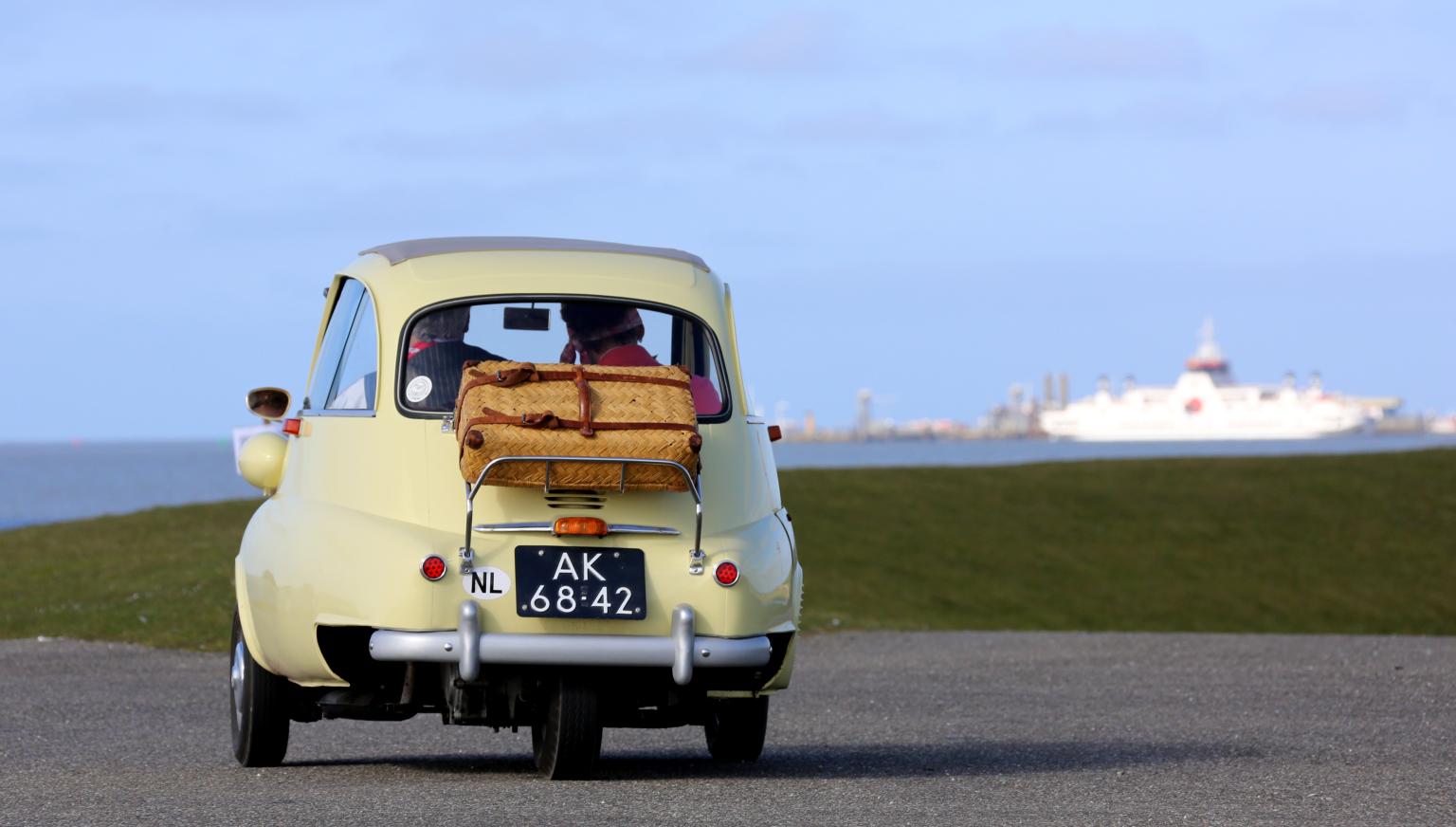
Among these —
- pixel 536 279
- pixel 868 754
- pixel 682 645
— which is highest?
pixel 536 279

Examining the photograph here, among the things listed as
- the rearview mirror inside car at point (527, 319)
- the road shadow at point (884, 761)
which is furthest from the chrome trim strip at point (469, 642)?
the rearview mirror inside car at point (527, 319)

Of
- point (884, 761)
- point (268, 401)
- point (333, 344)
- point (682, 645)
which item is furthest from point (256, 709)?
point (884, 761)

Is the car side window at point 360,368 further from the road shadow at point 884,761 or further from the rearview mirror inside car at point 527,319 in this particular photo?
the road shadow at point 884,761

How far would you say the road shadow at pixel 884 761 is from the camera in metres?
8.65

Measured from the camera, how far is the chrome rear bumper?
7156 mm

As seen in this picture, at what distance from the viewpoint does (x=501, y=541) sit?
24.1 ft

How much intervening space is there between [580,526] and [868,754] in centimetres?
293

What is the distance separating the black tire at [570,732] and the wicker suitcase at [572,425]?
793 millimetres

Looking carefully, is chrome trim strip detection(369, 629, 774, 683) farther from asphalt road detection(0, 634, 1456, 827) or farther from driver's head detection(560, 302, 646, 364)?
driver's head detection(560, 302, 646, 364)

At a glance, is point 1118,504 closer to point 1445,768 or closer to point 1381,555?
point 1381,555

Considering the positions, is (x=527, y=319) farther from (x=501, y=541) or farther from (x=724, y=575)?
(x=724, y=575)

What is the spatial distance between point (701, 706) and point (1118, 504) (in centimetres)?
2841

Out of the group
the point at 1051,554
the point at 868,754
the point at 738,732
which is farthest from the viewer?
the point at 1051,554

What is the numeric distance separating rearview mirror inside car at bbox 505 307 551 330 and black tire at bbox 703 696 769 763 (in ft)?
6.30
